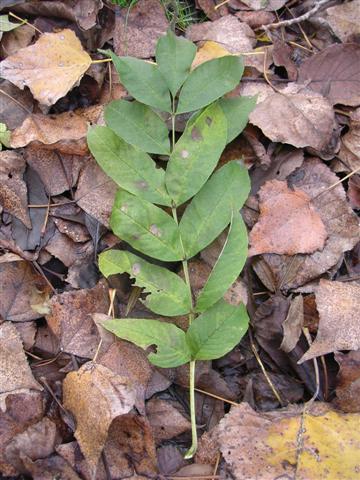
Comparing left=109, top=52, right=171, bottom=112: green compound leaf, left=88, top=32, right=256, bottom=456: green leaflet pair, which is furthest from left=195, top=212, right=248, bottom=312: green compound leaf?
left=109, top=52, right=171, bottom=112: green compound leaf

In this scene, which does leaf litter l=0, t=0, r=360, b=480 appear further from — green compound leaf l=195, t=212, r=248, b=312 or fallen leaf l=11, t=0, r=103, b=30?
green compound leaf l=195, t=212, r=248, b=312

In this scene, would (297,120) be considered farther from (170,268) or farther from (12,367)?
(12,367)

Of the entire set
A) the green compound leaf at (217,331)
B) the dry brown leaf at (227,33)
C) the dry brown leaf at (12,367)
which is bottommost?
the dry brown leaf at (12,367)

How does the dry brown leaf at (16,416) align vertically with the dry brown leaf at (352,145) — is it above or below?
below

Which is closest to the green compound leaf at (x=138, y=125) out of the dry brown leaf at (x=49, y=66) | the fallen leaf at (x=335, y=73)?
the dry brown leaf at (x=49, y=66)

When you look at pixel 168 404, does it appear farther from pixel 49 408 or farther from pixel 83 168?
pixel 83 168

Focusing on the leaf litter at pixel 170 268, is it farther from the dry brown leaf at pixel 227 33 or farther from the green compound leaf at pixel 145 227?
the green compound leaf at pixel 145 227
